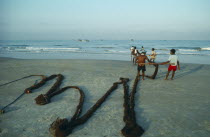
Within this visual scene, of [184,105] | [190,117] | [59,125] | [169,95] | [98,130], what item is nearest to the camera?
[59,125]

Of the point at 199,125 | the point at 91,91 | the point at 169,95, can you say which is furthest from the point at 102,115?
the point at 169,95

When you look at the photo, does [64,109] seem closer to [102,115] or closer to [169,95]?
[102,115]

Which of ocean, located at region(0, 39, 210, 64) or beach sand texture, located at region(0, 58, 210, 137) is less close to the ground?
ocean, located at region(0, 39, 210, 64)

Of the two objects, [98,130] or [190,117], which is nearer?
[98,130]

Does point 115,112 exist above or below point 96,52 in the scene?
below

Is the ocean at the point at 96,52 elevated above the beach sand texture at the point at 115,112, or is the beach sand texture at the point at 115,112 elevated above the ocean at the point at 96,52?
the ocean at the point at 96,52

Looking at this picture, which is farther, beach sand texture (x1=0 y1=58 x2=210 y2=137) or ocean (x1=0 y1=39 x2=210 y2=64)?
ocean (x1=0 y1=39 x2=210 y2=64)

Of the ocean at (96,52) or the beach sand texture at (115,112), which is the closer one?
the beach sand texture at (115,112)

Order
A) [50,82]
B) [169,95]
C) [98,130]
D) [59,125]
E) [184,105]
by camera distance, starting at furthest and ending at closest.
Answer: [50,82]
[169,95]
[184,105]
[98,130]
[59,125]

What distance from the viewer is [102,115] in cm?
404

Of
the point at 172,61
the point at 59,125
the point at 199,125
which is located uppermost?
the point at 172,61

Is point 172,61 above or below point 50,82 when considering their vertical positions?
above

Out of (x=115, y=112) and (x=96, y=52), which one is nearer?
(x=115, y=112)

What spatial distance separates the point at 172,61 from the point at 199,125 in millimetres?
4178
